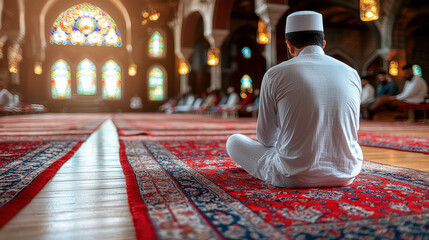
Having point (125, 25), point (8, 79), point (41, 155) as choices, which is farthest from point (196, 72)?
point (41, 155)

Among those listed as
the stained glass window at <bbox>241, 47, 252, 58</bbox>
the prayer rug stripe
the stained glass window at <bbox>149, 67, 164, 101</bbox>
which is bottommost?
the prayer rug stripe

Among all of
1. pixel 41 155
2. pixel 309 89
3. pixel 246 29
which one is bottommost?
pixel 41 155

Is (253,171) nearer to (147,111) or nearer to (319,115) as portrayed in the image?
(319,115)

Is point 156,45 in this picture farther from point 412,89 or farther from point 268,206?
point 268,206

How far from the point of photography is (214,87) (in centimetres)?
1588

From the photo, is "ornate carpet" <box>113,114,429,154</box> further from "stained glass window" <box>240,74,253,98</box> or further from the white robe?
"stained glass window" <box>240,74,253,98</box>

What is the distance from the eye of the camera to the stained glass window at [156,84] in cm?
2242

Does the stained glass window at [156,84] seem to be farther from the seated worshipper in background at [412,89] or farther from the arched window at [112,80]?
the seated worshipper in background at [412,89]

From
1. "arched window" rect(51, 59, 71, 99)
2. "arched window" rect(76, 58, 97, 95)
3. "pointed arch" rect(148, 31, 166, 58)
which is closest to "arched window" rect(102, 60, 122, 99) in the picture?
"arched window" rect(76, 58, 97, 95)

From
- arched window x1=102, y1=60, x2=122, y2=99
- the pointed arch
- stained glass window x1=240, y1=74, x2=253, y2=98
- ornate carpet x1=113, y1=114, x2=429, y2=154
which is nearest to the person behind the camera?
ornate carpet x1=113, y1=114, x2=429, y2=154

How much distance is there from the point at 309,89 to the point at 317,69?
4.6 inches

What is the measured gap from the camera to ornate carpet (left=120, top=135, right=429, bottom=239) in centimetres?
124

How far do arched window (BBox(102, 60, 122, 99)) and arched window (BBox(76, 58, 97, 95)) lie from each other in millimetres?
639

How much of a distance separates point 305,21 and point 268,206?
0.94 m
